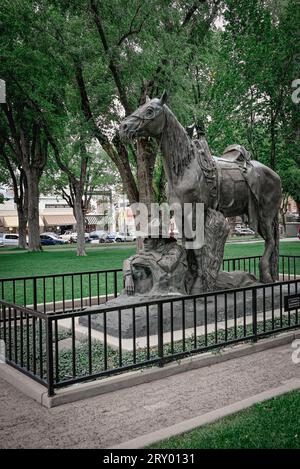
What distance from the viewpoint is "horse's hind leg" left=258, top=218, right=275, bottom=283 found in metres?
9.29

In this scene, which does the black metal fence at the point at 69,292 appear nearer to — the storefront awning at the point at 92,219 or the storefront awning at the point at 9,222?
the storefront awning at the point at 9,222

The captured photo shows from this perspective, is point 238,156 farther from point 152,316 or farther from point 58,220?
point 58,220

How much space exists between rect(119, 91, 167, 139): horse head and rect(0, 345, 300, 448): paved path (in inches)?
151

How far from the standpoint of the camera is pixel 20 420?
14.3ft

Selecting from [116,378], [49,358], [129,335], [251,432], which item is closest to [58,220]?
[129,335]

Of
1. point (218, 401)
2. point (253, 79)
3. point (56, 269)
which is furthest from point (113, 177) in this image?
point (218, 401)

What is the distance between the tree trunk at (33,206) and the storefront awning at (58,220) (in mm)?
34159

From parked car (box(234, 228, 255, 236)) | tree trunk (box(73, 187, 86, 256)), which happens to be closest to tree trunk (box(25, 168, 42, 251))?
tree trunk (box(73, 187, 86, 256))

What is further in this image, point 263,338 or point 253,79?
point 253,79

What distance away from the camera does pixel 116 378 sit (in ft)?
17.2

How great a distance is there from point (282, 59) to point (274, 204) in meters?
6.29

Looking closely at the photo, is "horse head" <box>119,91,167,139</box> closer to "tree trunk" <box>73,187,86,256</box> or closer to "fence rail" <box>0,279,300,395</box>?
"fence rail" <box>0,279,300,395</box>
